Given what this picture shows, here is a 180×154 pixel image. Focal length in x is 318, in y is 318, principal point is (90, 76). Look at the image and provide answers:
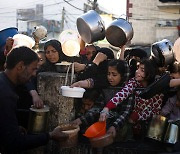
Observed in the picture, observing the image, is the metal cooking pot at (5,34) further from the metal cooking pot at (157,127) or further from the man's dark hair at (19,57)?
the metal cooking pot at (157,127)

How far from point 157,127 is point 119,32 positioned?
1.93 meters

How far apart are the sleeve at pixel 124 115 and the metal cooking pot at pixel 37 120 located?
2.48ft

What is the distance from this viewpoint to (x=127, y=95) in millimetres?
3617

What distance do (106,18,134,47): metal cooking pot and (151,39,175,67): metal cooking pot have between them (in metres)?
0.69

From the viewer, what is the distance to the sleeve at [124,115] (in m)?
3.46

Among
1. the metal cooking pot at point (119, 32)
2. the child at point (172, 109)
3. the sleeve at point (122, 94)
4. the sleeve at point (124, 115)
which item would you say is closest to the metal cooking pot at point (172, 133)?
the child at point (172, 109)

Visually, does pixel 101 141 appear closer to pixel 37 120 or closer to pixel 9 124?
pixel 37 120

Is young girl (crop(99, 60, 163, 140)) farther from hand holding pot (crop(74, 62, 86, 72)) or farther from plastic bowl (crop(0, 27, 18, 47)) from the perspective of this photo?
plastic bowl (crop(0, 27, 18, 47))

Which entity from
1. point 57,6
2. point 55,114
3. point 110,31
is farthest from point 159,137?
point 57,6

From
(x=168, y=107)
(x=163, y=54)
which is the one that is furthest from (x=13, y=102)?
(x=163, y=54)

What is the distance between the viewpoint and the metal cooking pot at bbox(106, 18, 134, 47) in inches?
193

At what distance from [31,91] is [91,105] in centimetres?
74

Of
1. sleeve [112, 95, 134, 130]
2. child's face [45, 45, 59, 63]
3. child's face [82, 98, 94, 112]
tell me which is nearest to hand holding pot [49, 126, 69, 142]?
sleeve [112, 95, 134, 130]

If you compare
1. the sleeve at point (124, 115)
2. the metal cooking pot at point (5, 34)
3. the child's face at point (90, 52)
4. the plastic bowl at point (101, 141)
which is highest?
the metal cooking pot at point (5, 34)
